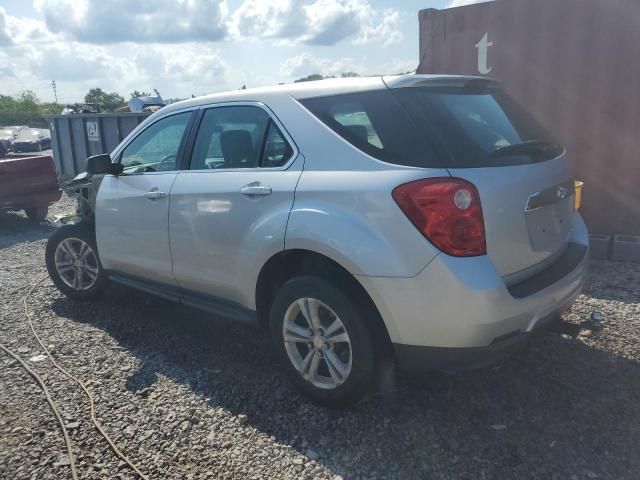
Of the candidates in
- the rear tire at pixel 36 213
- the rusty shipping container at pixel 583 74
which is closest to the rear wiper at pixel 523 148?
the rusty shipping container at pixel 583 74

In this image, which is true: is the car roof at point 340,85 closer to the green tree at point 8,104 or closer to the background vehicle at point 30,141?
the background vehicle at point 30,141

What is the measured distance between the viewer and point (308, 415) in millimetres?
3113

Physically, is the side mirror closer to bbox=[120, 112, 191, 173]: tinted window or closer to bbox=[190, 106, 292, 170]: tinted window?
bbox=[120, 112, 191, 173]: tinted window

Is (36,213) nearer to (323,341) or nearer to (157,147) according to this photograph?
(157,147)

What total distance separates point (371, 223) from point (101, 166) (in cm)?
255

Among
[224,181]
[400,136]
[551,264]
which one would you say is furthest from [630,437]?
[224,181]

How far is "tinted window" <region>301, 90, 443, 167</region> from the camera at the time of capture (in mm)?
2660

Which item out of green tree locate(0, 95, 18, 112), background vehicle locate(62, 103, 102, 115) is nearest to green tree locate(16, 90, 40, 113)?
green tree locate(0, 95, 18, 112)

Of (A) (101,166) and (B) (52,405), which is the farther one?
(A) (101,166)

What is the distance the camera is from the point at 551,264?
3.00 meters

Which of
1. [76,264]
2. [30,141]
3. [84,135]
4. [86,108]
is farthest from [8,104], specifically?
[76,264]

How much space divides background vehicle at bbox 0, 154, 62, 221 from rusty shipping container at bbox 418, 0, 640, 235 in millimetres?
7103

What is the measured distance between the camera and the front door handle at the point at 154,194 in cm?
385

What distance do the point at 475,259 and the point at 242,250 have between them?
139 centimetres
